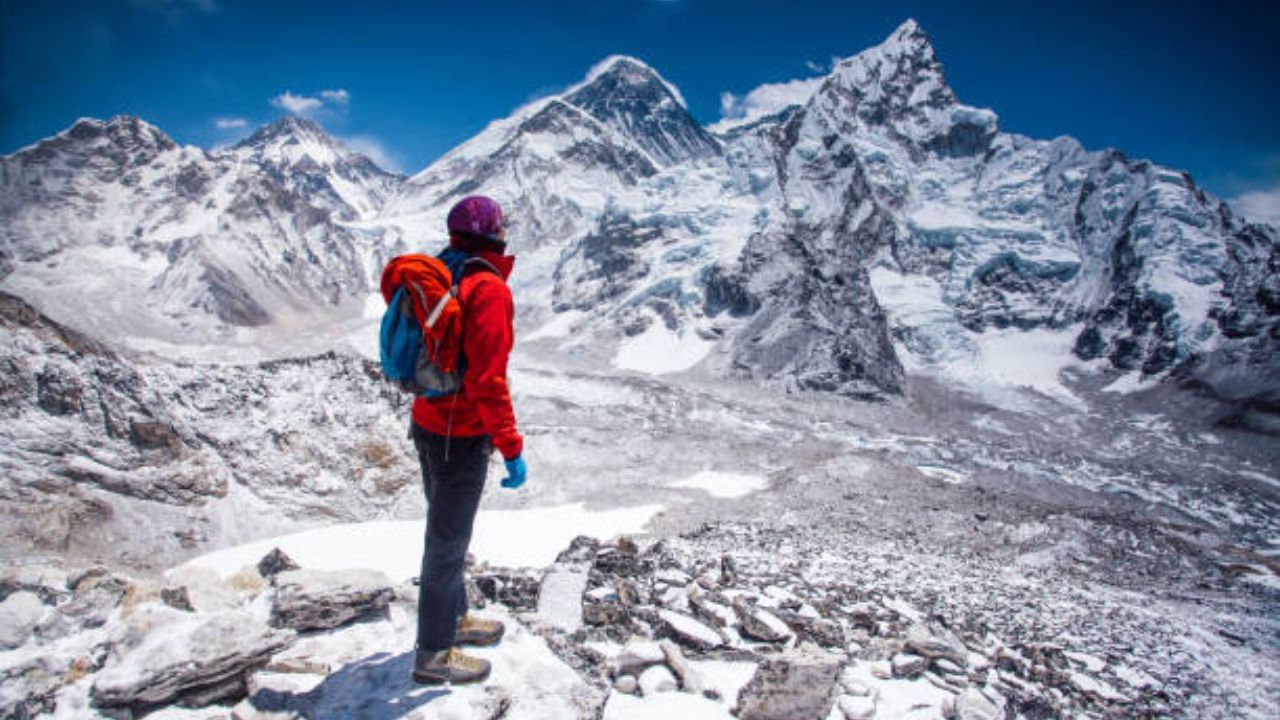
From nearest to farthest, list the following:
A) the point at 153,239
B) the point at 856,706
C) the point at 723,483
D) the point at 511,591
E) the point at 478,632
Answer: the point at 478,632, the point at 856,706, the point at 511,591, the point at 723,483, the point at 153,239

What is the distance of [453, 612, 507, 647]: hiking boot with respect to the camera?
13.5 feet

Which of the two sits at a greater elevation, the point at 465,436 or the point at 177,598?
the point at 465,436

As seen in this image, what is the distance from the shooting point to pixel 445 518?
3.64m

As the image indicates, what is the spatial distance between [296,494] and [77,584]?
15915mm

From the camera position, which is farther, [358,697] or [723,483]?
[723,483]

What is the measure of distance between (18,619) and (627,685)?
13.4 feet

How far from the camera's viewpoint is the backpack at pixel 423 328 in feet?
11.0

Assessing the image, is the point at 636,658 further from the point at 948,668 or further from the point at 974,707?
the point at 948,668

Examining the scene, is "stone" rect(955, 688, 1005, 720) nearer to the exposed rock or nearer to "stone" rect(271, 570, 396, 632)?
the exposed rock

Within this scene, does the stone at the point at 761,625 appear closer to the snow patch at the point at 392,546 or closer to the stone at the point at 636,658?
the stone at the point at 636,658

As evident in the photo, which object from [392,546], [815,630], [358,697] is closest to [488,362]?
[358,697]

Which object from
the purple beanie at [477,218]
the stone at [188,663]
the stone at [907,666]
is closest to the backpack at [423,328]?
the purple beanie at [477,218]

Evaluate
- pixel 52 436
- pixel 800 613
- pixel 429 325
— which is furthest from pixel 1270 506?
pixel 52 436

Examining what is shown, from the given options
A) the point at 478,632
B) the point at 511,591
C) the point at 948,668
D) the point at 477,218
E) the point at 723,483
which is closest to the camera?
the point at 477,218
